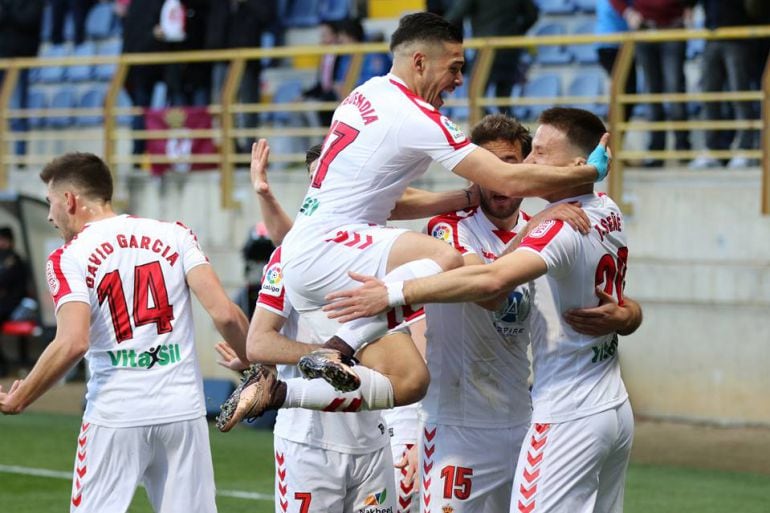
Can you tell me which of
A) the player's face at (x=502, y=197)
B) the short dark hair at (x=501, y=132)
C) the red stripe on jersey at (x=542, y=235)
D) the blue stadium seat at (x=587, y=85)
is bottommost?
the red stripe on jersey at (x=542, y=235)

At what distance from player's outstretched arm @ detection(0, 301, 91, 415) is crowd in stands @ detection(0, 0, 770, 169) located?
975 centimetres

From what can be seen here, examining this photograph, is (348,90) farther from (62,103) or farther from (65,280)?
(65,280)

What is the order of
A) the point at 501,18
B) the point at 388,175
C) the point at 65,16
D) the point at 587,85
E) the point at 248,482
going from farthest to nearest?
the point at 65,16
the point at 587,85
the point at 501,18
the point at 248,482
the point at 388,175

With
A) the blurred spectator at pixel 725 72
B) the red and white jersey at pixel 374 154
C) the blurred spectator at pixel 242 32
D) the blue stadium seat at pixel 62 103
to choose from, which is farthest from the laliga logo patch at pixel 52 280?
the blue stadium seat at pixel 62 103

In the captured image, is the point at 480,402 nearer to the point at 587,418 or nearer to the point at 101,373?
the point at 587,418

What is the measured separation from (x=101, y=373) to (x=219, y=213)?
37.3 ft

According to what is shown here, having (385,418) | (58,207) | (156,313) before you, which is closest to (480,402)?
(385,418)

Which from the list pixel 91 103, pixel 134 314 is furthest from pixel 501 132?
pixel 91 103

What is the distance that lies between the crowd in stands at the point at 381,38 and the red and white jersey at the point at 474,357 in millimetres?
8915

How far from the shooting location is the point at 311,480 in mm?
6738

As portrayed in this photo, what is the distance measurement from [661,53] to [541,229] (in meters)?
10.1

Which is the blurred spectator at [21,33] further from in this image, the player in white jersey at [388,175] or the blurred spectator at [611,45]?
the player in white jersey at [388,175]

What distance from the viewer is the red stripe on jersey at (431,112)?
Result: 6469 millimetres

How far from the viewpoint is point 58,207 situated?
7.27m
